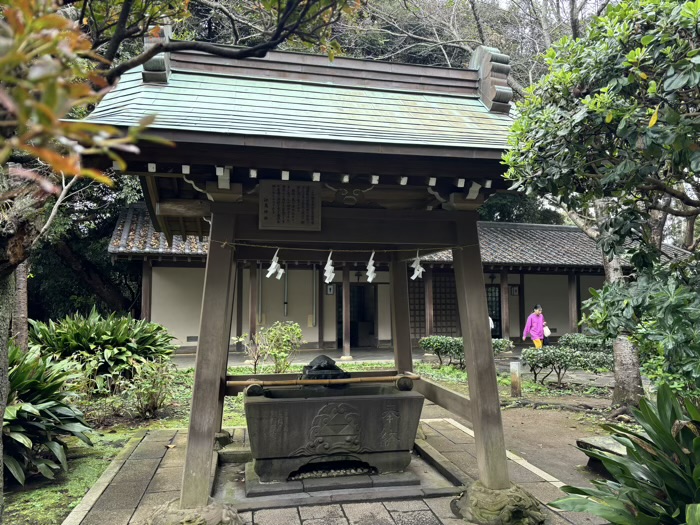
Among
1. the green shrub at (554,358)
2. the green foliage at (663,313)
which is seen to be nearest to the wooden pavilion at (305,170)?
the green foliage at (663,313)

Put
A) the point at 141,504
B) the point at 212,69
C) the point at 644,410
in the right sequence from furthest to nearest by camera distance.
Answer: the point at 212,69 → the point at 141,504 → the point at 644,410

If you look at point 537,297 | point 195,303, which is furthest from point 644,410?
point 537,297

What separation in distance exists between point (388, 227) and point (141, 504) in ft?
10.6

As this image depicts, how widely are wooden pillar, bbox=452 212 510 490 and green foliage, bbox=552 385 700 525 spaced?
87 cm

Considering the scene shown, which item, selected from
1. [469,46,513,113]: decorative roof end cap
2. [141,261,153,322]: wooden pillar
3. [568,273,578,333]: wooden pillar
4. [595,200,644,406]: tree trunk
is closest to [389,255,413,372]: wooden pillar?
[469,46,513,113]: decorative roof end cap

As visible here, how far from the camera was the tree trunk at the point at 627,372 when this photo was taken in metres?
7.04

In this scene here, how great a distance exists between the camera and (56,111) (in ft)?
2.48

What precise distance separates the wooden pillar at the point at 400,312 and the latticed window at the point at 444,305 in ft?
38.3

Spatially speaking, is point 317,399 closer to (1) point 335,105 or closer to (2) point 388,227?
(2) point 388,227

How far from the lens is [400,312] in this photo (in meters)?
5.77

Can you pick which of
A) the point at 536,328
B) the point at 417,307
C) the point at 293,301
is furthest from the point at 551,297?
the point at 293,301

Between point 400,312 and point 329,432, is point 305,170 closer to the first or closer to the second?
point 329,432

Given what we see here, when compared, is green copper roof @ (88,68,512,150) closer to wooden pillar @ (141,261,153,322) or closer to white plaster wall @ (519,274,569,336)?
wooden pillar @ (141,261,153,322)

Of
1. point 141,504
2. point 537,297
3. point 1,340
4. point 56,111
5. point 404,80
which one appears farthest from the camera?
point 537,297
